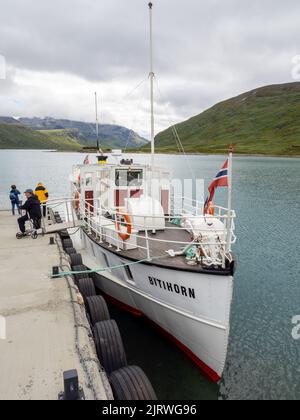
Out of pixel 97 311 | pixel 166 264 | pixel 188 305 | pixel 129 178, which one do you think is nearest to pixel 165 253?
pixel 166 264

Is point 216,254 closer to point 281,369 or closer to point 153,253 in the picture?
point 153,253

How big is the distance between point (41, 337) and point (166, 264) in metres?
A: 4.08

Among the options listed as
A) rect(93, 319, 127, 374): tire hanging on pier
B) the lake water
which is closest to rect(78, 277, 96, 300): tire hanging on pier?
the lake water

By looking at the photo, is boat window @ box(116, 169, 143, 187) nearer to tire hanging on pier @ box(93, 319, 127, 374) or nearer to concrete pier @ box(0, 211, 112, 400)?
concrete pier @ box(0, 211, 112, 400)

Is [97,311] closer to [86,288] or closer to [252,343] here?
[86,288]

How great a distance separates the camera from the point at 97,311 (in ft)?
32.2

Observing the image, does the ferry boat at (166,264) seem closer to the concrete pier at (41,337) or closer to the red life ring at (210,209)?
the red life ring at (210,209)

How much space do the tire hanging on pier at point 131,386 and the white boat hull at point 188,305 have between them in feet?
9.76

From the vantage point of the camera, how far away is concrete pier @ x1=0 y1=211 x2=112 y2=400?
5.92 metres

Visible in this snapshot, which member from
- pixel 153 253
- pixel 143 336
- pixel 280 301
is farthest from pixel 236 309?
pixel 153 253

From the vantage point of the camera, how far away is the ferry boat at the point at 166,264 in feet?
28.8

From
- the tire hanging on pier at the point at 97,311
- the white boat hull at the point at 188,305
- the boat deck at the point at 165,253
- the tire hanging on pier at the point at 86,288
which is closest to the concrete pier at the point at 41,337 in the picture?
the tire hanging on pier at the point at 97,311

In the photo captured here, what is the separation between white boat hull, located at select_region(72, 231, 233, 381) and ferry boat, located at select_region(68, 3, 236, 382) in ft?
0.09
